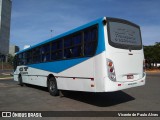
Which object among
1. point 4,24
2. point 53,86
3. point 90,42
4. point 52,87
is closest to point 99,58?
point 90,42

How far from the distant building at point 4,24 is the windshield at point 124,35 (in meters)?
135

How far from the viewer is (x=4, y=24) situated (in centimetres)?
14012

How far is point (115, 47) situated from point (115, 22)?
1.04 meters

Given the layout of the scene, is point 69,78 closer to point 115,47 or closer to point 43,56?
point 115,47

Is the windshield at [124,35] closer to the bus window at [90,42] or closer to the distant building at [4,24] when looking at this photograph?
the bus window at [90,42]

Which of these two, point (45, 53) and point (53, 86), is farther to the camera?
point (45, 53)

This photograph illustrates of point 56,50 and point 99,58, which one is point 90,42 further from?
point 56,50

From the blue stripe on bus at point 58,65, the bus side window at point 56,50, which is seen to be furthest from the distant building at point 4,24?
the bus side window at point 56,50

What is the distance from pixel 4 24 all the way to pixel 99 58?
141 metres

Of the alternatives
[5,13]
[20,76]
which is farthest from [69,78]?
[5,13]

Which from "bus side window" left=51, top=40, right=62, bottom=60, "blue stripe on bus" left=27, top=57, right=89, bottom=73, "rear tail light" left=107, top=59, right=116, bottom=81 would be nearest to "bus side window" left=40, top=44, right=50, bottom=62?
"blue stripe on bus" left=27, top=57, right=89, bottom=73

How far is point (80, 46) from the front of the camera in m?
9.51

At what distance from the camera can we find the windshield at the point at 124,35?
8.70 meters

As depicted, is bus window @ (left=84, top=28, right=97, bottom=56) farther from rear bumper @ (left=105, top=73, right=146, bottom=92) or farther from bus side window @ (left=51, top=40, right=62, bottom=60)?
bus side window @ (left=51, top=40, right=62, bottom=60)
